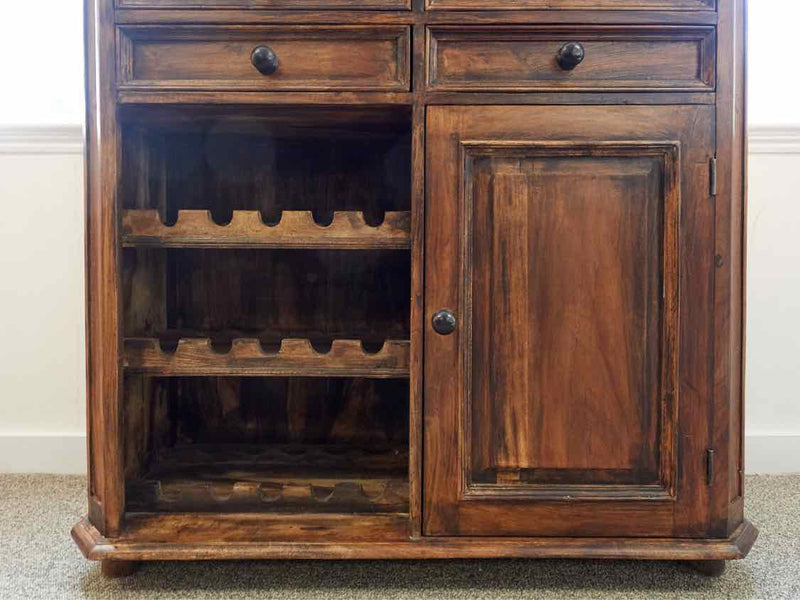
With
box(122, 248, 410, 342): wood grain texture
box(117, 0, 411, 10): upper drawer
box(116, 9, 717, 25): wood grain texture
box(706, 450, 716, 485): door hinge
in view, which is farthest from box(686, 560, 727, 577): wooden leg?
box(117, 0, 411, 10): upper drawer

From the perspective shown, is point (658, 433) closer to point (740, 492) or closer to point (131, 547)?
point (740, 492)

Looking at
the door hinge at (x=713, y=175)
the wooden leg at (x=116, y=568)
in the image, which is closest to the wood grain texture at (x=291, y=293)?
the wooden leg at (x=116, y=568)

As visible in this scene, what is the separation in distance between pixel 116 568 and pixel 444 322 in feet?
1.89

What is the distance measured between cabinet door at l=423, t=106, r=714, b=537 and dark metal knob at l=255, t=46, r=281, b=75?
0.22 meters

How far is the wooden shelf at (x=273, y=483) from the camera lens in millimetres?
945

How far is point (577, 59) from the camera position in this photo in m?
0.83

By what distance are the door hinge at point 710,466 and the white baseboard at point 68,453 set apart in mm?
581

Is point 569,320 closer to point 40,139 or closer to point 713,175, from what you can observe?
point 713,175

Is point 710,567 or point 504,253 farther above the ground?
point 504,253

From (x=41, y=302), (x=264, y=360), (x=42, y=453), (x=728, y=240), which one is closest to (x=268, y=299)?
(x=264, y=360)

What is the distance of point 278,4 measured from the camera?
0.85 metres

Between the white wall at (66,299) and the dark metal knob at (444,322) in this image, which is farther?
the white wall at (66,299)

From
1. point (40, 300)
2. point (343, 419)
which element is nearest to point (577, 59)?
point (343, 419)

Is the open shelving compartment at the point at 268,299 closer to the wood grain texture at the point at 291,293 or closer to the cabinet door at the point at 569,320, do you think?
the wood grain texture at the point at 291,293
